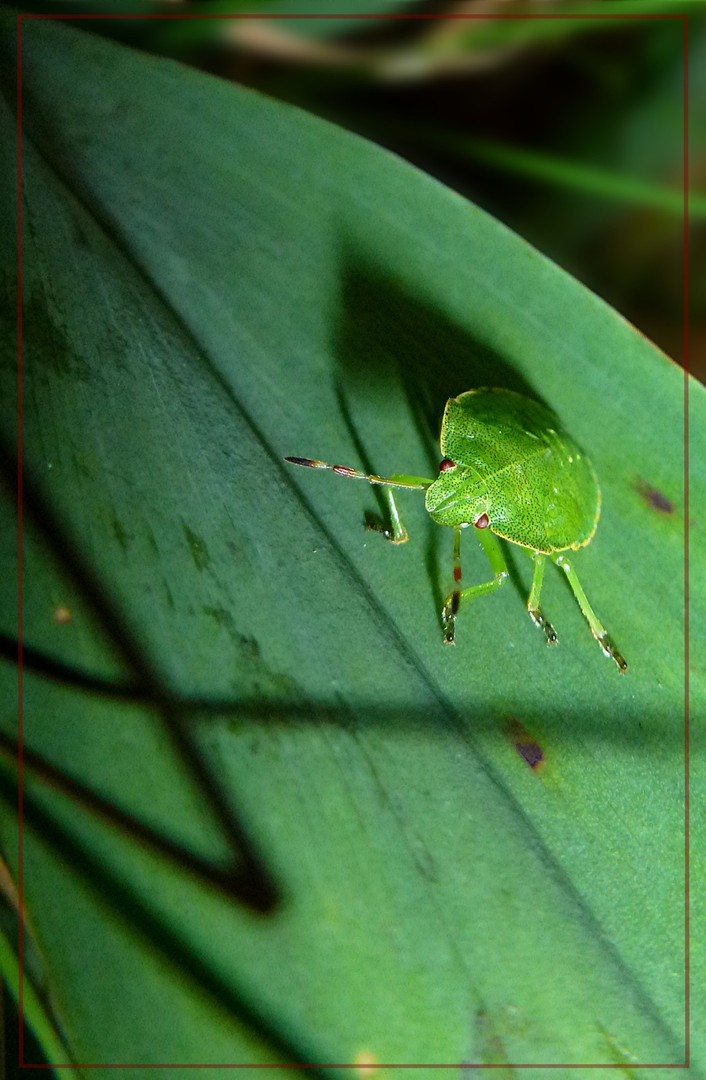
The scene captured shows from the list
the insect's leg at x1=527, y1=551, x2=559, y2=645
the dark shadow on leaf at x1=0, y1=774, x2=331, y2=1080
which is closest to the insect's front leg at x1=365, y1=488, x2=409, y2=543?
the insect's leg at x1=527, y1=551, x2=559, y2=645

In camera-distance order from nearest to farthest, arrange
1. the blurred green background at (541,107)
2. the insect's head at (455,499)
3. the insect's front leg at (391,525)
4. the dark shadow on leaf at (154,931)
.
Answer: the dark shadow on leaf at (154,931), the insect's front leg at (391,525), the insect's head at (455,499), the blurred green background at (541,107)

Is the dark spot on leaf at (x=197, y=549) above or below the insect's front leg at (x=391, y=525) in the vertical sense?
above

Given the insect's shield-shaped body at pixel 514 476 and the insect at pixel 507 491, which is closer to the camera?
the insect at pixel 507 491

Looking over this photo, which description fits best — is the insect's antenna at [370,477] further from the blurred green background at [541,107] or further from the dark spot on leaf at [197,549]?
the blurred green background at [541,107]

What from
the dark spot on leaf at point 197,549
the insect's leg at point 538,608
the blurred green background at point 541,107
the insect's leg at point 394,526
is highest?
the blurred green background at point 541,107

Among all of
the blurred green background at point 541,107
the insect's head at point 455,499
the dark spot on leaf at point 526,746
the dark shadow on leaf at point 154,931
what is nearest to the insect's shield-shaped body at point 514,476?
the insect's head at point 455,499

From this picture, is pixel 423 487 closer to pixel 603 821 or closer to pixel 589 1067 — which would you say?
pixel 603 821

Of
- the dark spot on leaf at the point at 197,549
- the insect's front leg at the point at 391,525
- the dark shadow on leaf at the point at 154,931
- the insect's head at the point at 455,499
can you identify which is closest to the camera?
the dark shadow on leaf at the point at 154,931
